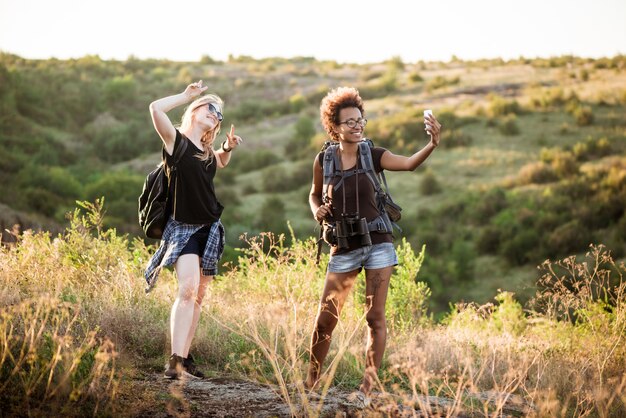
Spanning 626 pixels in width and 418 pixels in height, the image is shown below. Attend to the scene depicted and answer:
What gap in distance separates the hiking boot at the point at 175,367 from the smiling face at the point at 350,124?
1806 mm

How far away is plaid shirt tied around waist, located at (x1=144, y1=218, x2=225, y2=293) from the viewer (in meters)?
4.84

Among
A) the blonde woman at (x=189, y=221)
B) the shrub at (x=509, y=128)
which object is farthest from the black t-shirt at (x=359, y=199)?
the shrub at (x=509, y=128)

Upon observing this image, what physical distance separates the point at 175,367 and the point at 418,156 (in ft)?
6.93

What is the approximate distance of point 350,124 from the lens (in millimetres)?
4676

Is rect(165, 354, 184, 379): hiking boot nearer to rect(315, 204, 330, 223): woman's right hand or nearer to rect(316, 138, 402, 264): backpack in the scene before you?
rect(316, 138, 402, 264): backpack

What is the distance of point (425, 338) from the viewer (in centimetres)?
699

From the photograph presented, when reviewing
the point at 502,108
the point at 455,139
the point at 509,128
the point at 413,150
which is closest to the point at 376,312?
the point at 413,150

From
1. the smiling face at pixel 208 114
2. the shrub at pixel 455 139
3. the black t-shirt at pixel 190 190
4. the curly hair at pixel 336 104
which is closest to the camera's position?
the curly hair at pixel 336 104

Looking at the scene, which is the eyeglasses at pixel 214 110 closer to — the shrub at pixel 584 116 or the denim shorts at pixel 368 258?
the denim shorts at pixel 368 258

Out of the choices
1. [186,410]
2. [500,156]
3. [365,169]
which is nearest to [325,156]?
[365,169]

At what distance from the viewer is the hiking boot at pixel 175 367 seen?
15.9 ft

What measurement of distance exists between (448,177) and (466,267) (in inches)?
264

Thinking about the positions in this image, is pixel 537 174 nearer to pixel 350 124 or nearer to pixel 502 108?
pixel 502 108

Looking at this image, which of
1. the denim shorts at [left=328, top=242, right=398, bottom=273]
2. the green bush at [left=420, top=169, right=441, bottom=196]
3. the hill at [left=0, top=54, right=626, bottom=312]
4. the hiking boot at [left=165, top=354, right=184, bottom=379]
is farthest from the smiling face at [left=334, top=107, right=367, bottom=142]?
the green bush at [left=420, top=169, right=441, bottom=196]
